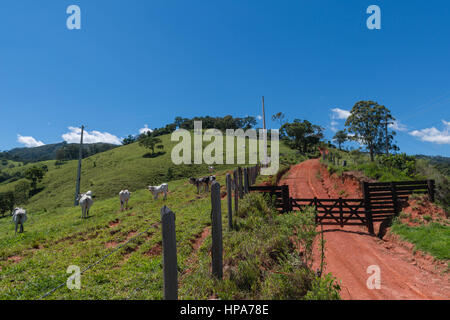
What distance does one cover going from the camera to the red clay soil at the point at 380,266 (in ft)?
18.3

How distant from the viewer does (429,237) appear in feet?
27.9

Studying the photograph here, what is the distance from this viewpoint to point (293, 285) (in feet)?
14.5

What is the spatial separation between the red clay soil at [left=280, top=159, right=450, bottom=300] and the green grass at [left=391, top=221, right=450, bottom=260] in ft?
1.21

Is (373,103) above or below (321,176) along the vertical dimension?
above

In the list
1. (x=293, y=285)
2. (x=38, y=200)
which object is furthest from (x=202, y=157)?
(x=293, y=285)

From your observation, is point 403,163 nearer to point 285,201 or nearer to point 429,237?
point 429,237

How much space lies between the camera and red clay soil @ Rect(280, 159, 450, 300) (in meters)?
5.59

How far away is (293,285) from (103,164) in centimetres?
6163

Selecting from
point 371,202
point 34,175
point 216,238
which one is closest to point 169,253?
point 216,238

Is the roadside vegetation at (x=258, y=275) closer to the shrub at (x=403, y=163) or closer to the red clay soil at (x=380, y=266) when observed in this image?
the red clay soil at (x=380, y=266)
